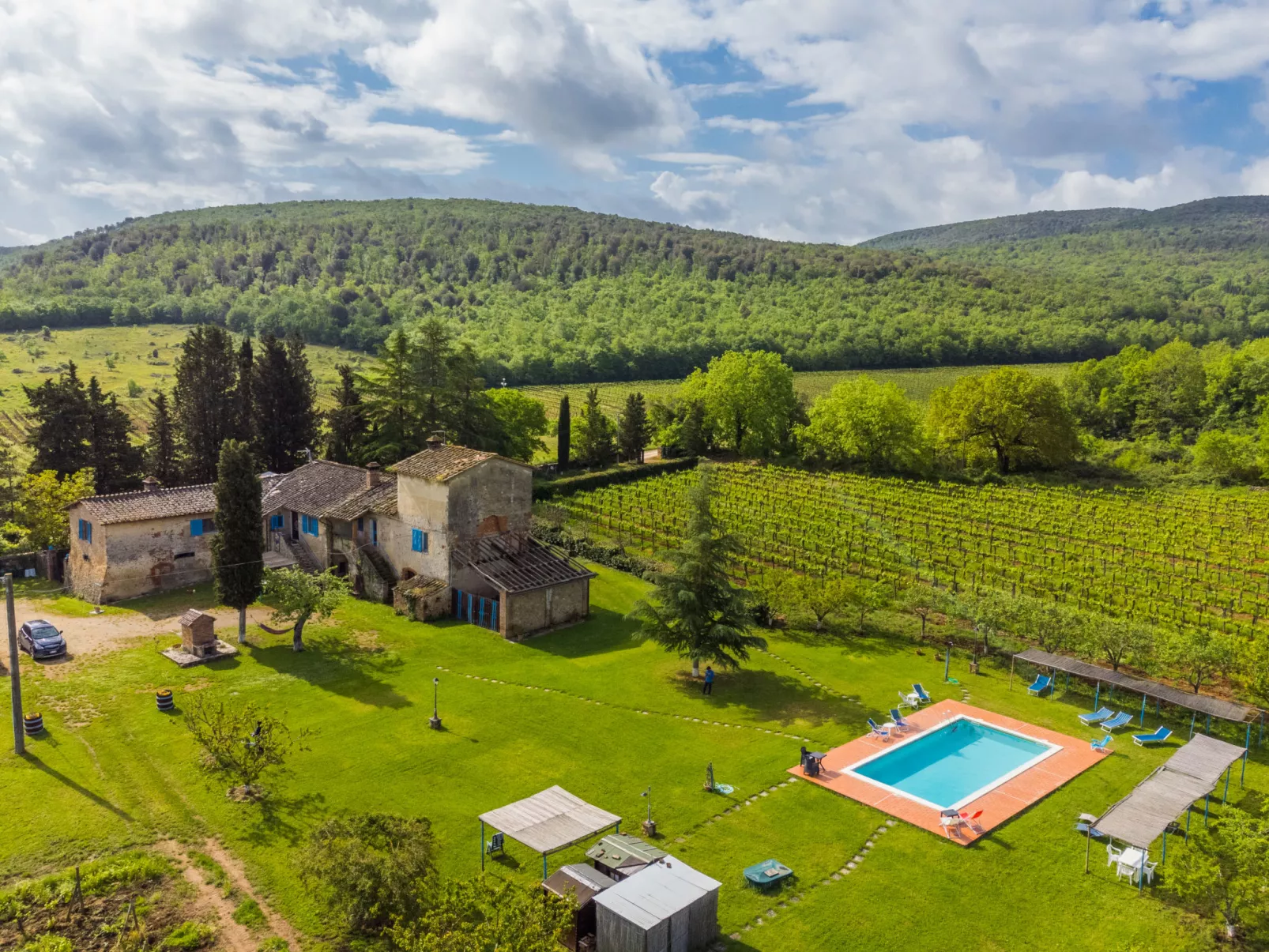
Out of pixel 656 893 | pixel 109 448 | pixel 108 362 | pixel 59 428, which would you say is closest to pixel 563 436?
pixel 109 448

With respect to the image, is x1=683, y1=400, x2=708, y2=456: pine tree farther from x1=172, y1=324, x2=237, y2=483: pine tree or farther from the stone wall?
the stone wall

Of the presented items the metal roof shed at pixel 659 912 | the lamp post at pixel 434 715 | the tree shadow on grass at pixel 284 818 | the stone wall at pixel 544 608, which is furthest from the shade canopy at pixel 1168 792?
the stone wall at pixel 544 608

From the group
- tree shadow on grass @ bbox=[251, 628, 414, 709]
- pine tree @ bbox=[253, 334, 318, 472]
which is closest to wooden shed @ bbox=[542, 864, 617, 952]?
tree shadow on grass @ bbox=[251, 628, 414, 709]

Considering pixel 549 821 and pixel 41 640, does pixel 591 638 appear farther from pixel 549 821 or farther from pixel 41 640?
pixel 41 640

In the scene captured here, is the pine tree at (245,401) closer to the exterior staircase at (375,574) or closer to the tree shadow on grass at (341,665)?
the exterior staircase at (375,574)

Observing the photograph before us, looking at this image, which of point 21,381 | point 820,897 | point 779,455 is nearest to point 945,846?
point 820,897
